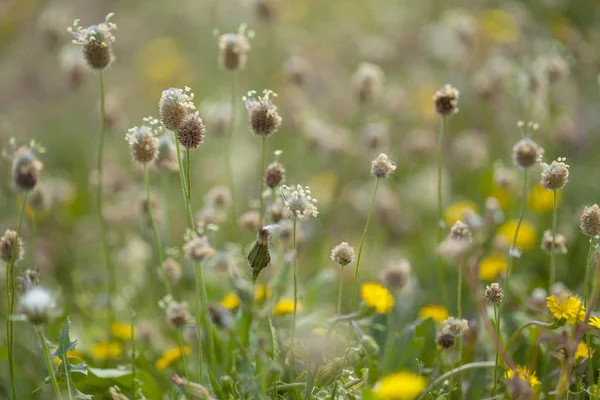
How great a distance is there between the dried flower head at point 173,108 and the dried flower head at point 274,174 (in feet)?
1.24

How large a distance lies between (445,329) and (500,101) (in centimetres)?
256

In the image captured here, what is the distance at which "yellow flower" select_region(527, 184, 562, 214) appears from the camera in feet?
10.8

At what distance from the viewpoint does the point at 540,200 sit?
130 inches

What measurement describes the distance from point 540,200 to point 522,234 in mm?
295

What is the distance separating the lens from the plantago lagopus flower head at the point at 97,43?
2057 millimetres

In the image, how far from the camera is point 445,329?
1.95m

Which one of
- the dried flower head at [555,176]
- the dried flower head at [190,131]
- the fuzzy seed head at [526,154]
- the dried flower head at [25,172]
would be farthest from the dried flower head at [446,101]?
the dried flower head at [25,172]

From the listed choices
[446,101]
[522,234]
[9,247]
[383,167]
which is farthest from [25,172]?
[522,234]

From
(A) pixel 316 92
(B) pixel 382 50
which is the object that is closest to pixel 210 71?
(A) pixel 316 92

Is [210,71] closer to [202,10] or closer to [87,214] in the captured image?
[202,10]

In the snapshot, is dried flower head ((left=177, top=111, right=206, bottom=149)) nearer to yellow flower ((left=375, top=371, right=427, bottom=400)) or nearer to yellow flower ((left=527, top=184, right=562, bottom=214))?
yellow flower ((left=375, top=371, right=427, bottom=400))

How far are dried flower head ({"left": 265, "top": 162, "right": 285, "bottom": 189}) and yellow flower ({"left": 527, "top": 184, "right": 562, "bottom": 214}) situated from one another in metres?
1.68

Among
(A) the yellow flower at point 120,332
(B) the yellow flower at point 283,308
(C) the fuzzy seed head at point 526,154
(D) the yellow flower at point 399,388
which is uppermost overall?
(C) the fuzzy seed head at point 526,154

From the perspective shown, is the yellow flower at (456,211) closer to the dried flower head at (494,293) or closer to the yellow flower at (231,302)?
the yellow flower at (231,302)
